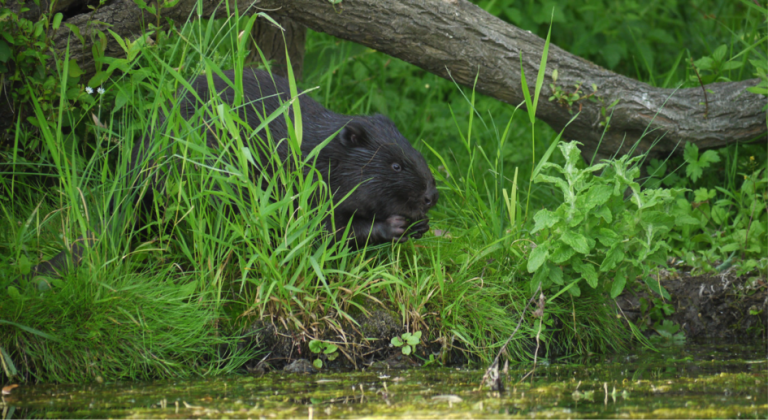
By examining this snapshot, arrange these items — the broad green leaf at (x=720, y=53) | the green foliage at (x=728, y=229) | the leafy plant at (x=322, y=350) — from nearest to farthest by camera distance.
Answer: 1. the leafy plant at (x=322, y=350)
2. the green foliage at (x=728, y=229)
3. the broad green leaf at (x=720, y=53)

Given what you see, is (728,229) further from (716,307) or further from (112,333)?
(112,333)

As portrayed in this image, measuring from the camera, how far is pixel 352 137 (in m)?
3.38

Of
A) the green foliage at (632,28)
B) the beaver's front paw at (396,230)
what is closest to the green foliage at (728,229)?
the beaver's front paw at (396,230)

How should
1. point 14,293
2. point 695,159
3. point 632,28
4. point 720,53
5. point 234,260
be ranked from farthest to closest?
point 632,28 → point 720,53 → point 695,159 → point 234,260 → point 14,293

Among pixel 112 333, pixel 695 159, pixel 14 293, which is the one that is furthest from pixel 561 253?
pixel 14 293

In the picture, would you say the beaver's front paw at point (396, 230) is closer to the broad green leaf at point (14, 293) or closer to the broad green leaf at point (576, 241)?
the broad green leaf at point (576, 241)

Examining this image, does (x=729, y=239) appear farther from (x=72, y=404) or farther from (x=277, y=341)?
(x=72, y=404)

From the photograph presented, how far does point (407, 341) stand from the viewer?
2967 mm

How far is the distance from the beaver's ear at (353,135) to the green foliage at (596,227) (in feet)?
2.70

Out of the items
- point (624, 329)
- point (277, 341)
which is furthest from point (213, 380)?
point (624, 329)

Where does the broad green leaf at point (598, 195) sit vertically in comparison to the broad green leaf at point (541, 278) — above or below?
above

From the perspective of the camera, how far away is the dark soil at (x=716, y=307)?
365cm

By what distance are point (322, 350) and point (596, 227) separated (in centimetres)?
122

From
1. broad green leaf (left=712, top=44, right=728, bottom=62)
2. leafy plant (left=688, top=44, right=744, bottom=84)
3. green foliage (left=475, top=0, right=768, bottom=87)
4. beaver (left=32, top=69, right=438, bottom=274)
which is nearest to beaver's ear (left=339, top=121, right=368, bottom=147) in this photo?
beaver (left=32, top=69, right=438, bottom=274)
